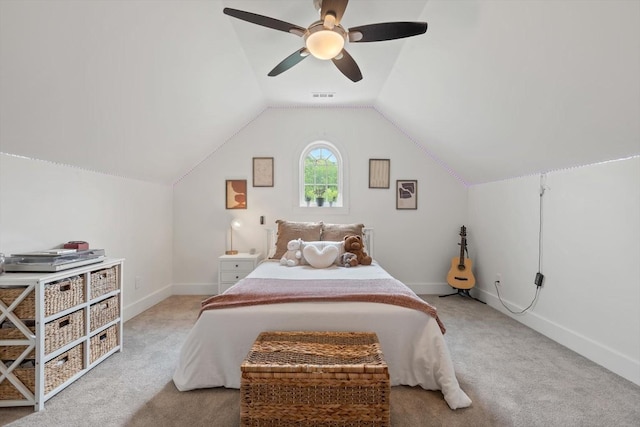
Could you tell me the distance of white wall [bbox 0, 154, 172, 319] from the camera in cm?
217

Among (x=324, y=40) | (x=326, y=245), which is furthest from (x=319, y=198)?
(x=324, y=40)

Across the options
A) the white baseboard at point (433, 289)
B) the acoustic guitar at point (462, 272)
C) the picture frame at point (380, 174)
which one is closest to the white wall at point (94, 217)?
the picture frame at point (380, 174)

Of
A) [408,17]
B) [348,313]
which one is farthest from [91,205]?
→ [408,17]

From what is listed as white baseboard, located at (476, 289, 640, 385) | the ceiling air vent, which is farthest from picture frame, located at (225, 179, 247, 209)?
white baseboard, located at (476, 289, 640, 385)

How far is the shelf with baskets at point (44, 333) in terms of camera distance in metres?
1.80

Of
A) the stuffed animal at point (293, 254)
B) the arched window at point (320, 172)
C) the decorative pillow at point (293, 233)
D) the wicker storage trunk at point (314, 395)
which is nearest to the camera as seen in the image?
the wicker storage trunk at point (314, 395)

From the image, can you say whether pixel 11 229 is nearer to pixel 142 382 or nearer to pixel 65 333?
pixel 65 333

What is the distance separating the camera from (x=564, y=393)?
6.56ft

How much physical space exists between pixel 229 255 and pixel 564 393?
338cm

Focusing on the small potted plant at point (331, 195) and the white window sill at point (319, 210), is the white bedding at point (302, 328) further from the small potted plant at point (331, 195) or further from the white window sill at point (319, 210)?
the small potted plant at point (331, 195)

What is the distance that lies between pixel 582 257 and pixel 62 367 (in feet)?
12.5

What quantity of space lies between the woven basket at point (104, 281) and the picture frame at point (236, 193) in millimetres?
1949

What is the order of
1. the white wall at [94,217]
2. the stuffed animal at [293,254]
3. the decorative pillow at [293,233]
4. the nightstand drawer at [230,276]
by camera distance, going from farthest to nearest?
the nightstand drawer at [230,276]
the decorative pillow at [293,233]
the stuffed animal at [293,254]
the white wall at [94,217]

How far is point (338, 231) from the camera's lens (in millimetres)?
3824
